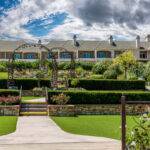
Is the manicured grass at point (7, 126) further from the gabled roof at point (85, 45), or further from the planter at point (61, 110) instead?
the gabled roof at point (85, 45)

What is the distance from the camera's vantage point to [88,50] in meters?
112

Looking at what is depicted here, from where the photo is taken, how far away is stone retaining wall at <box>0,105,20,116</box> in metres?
31.8

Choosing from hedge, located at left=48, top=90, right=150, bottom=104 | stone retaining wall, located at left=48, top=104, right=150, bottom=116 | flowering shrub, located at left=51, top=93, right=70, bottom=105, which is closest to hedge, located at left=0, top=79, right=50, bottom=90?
hedge, located at left=48, top=90, right=150, bottom=104

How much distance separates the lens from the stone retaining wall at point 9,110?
3183 centimetres

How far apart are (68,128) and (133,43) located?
306 feet

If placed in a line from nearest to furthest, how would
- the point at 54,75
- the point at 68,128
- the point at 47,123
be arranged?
the point at 68,128 < the point at 47,123 < the point at 54,75

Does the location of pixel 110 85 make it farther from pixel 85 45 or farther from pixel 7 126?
pixel 85 45

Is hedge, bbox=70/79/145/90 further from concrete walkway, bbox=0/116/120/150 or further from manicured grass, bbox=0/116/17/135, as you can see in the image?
concrete walkway, bbox=0/116/120/150

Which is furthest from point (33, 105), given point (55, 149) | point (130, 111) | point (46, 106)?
point (55, 149)

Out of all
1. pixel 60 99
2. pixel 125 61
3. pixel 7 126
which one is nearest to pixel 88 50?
pixel 125 61

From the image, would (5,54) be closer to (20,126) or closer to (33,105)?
(33,105)

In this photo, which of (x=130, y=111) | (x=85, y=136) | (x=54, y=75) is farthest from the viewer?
(x=54, y=75)

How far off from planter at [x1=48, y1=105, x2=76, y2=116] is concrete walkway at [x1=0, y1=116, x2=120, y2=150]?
818 centimetres

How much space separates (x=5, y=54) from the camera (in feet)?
370
